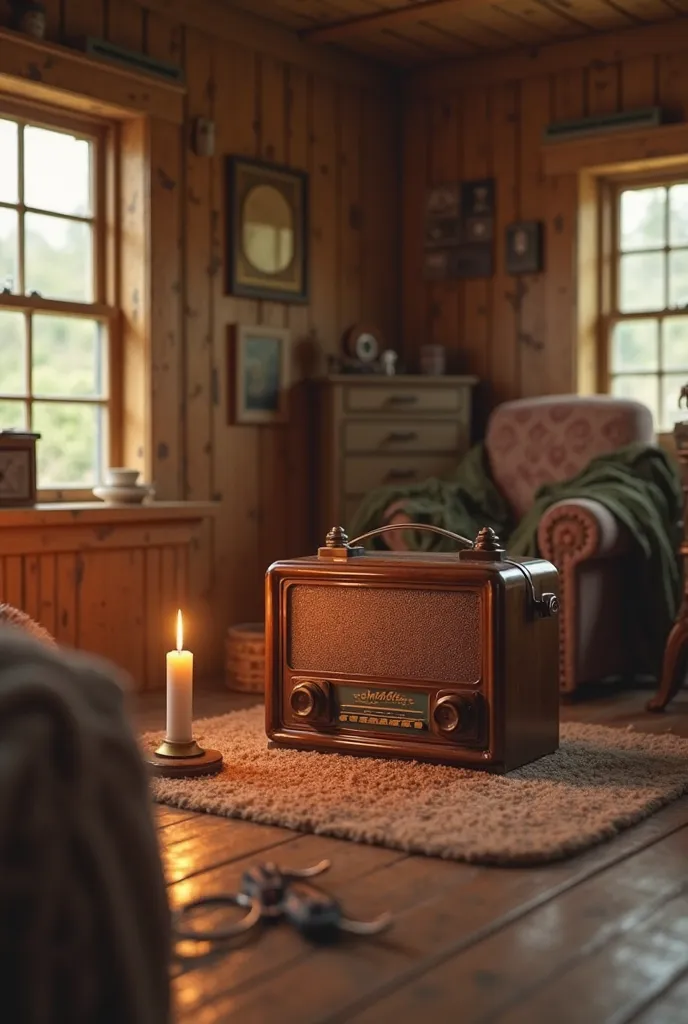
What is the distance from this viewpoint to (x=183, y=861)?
7.14 feet

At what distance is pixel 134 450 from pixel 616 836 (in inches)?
101

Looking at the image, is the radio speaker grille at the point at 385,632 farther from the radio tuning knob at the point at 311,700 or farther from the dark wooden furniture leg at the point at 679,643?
the dark wooden furniture leg at the point at 679,643

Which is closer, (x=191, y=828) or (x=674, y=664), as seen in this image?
(x=191, y=828)

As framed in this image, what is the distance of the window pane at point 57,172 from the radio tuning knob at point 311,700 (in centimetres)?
203

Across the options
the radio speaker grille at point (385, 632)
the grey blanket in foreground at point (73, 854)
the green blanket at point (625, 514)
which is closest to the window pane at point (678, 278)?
the green blanket at point (625, 514)

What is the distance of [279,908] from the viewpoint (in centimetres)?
189

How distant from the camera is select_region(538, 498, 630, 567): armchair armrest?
12.9ft

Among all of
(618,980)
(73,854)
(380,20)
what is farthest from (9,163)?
(73,854)

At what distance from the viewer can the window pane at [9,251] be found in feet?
13.3

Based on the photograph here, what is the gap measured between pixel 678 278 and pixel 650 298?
0.14 m

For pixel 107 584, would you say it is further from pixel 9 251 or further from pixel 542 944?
pixel 542 944

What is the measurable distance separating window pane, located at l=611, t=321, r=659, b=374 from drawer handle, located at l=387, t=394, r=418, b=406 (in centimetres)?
84

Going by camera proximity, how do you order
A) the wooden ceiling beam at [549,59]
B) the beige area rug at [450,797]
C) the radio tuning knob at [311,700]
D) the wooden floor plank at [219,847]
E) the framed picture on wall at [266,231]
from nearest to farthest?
the wooden floor plank at [219,847] → the beige area rug at [450,797] → the radio tuning knob at [311,700] → the framed picture on wall at [266,231] → the wooden ceiling beam at [549,59]

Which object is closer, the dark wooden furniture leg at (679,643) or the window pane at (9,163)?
the dark wooden furniture leg at (679,643)
